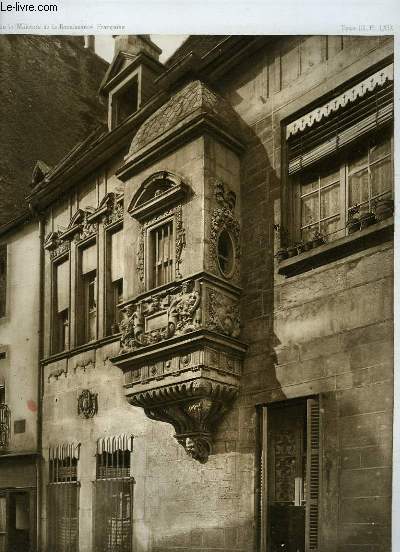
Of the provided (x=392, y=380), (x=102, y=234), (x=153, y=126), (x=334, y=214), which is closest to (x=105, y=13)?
(x=153, y=126)

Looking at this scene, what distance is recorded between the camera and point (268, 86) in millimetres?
5906

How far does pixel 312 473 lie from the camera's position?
4.85 meters

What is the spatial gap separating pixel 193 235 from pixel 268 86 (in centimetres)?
145

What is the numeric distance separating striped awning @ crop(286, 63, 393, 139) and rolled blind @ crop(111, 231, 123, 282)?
2.04m

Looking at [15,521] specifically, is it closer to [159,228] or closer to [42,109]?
[159,228]

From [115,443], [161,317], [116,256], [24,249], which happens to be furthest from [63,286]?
[161,317]

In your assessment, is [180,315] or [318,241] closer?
[318,241]

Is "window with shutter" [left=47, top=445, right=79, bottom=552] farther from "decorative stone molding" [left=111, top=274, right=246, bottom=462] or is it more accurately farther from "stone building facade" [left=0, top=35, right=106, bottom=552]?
"decorative stone molding" [left=111, top=274, right=246, bottom=462]

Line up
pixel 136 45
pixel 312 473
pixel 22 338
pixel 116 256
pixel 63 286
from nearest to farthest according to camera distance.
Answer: pixel 312 473 → pixel 136 45 → pixel 116 256 → pixel 22 338 → pixel 63 286

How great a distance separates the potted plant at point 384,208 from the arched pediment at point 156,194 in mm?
1657

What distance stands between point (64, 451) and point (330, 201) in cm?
359

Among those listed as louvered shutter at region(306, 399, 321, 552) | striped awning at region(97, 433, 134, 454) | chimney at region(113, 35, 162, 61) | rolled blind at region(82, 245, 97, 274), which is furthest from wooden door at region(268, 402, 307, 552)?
chimney at region(113, 35, 162, 61)

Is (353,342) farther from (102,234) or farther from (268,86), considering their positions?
(102,234)

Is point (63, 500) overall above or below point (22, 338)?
below
